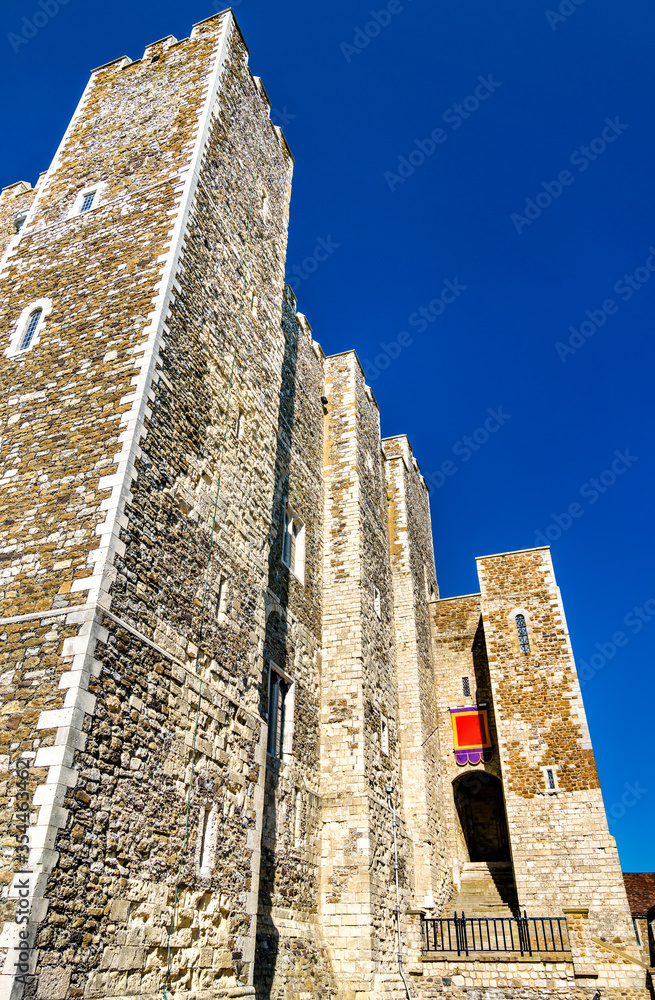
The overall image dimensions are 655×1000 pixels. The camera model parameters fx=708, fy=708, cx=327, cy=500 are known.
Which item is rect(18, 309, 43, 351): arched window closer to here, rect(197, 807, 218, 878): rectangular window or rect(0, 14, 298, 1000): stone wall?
rect(0, 14, 298, 1000): stone wall

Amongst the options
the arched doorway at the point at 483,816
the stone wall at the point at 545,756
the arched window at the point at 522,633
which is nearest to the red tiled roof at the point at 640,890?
the arched doorway at the point at 483,816

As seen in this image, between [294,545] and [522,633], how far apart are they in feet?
28.9

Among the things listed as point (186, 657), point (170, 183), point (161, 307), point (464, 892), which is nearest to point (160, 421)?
point (161, 307)

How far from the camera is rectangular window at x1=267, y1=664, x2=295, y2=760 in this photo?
12.4m

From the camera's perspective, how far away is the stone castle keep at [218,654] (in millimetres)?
6250

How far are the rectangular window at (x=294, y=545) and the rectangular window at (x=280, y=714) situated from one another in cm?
248

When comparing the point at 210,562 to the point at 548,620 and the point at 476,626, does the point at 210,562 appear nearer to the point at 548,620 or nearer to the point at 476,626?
the point at 548,620

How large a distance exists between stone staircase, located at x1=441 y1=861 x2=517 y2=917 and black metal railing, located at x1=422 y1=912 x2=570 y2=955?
1063 mm

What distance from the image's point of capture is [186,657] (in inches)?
312

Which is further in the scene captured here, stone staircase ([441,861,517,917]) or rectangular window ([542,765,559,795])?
rectangular window ([542,765,559,795])

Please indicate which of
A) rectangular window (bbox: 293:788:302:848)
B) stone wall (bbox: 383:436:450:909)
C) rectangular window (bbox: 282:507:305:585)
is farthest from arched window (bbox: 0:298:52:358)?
stone wall (bbox: 383:436:450:909)

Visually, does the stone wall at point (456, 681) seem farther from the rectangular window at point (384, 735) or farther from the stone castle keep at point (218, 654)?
the rectangular window at point (384, 735)

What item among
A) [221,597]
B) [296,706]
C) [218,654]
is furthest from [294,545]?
[218,654]

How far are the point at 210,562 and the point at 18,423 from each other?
2.88 m
